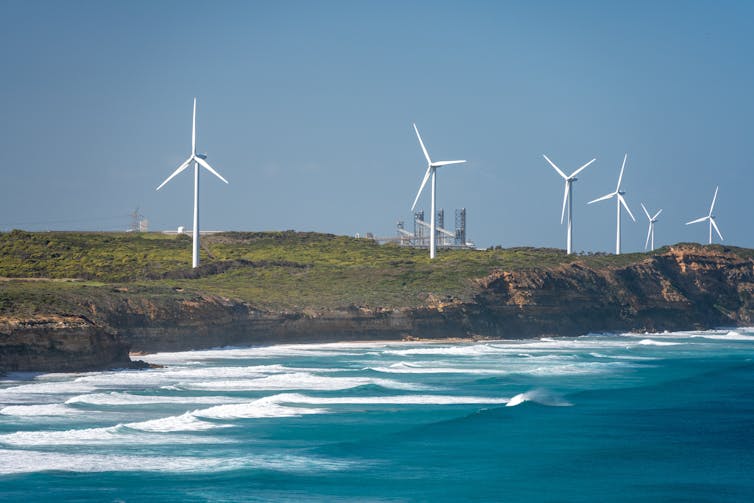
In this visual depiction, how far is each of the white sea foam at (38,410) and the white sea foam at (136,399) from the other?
151 cm

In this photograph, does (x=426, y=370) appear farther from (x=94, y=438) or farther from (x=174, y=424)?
(x=94, y=438)

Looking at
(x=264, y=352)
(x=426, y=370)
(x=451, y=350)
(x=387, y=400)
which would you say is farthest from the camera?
(x=451, y=350)

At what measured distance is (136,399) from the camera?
46.4m

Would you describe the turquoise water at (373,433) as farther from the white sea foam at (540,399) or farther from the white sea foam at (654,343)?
the white sea foam at (654,343)

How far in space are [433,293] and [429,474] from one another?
5946cm

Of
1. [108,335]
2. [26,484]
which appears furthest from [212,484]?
[108,335]

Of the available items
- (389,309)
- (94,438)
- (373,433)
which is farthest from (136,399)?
(389,309)

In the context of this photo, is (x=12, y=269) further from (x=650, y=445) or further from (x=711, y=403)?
(x=650, y=445)

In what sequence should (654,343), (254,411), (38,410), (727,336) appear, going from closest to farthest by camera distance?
1. (38,410)
2. (254,411)
3. (654,343)
4. (727,336)

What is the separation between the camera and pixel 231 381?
2168 inches

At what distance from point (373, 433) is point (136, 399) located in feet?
39.3

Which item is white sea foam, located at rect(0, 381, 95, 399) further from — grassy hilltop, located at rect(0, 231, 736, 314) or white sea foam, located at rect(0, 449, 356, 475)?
white sea foam, located at rect(0, 449, 356, 475)

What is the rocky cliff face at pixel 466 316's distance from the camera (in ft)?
182

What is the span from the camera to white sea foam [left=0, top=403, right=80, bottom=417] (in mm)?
41312
